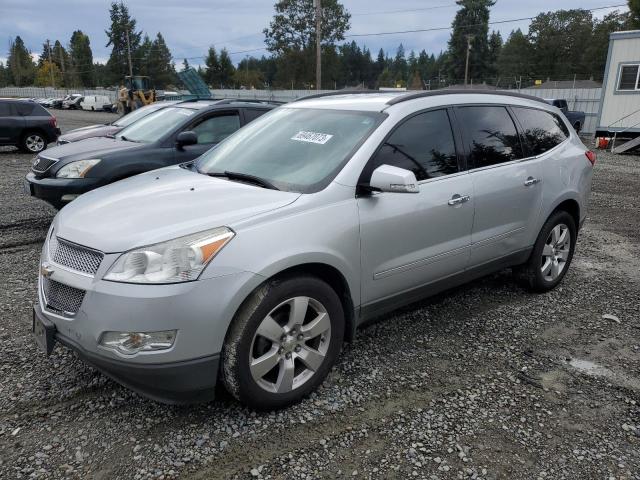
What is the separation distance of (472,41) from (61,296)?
85880mm

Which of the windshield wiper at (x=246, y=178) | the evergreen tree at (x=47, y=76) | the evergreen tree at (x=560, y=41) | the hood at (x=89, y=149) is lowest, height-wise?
the hood at (x=89, y=149)

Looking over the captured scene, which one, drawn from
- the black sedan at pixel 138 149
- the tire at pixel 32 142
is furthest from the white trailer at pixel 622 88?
the tire at pixel 32 142

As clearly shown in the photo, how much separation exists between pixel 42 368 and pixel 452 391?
8.72ft

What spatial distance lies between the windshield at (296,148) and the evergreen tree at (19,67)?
394 feet

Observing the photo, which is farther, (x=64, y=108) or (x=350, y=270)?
(x=64, y=108)

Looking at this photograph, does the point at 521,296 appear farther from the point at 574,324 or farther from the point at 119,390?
the point at 119,390

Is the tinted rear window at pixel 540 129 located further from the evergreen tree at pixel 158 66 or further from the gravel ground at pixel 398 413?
the evergreen tree at pixel 158 66

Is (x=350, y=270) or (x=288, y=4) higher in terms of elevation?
(x=288, y=4)

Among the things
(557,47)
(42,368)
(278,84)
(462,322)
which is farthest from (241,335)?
(557,47)

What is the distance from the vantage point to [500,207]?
4133mm

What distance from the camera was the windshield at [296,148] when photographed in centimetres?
327

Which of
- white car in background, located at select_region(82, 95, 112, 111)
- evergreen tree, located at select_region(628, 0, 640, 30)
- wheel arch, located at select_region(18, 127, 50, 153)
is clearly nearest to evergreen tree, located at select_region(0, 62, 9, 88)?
white car in background, located at select_region(82, 95, 112, 111)

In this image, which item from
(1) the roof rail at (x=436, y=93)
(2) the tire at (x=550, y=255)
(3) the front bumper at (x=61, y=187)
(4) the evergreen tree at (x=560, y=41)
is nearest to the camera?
(1) the roof rail at (x=436, y=93)

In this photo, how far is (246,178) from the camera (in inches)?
134
